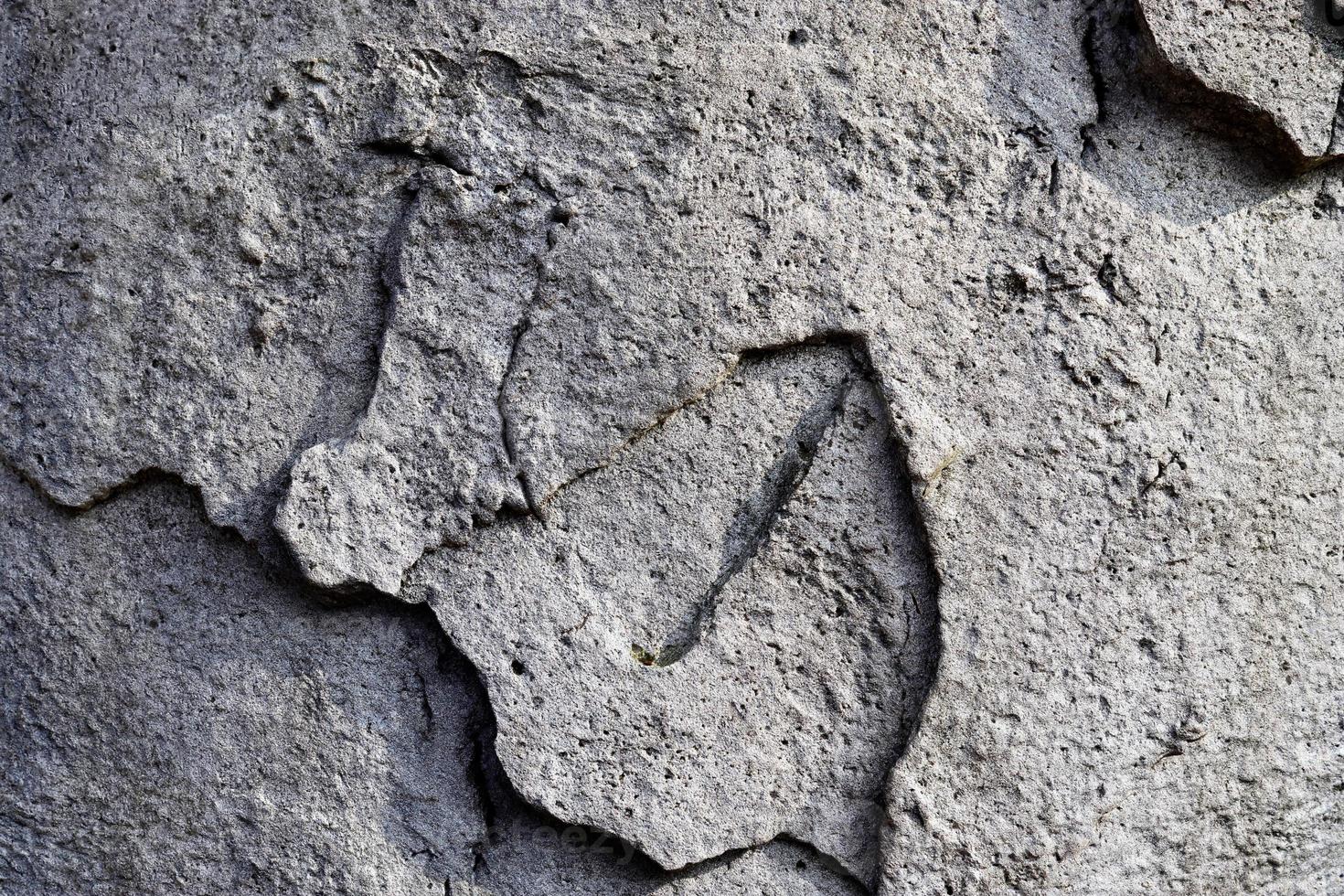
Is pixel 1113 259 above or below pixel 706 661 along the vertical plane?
above

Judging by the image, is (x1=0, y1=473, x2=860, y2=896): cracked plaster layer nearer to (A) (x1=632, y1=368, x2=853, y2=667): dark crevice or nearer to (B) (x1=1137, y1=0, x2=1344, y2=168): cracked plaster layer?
(A) (x1=632, y1=368, x2=853, y2=667): dark crevice

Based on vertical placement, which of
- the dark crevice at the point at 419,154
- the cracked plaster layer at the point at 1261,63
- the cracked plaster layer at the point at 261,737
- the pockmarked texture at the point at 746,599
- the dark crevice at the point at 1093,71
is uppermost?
the cracked plaster layer at the point at 1261,63

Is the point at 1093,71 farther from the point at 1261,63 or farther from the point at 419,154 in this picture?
the point at 419,154

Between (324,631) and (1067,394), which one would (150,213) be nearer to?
(324,631)

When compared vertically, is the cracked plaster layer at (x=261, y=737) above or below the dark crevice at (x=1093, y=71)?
below

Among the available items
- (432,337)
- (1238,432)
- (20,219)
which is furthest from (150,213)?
(1238,432)

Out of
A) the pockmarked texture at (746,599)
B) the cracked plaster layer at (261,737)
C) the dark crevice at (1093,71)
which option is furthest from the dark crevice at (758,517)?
the dark crevice at (1093,71)

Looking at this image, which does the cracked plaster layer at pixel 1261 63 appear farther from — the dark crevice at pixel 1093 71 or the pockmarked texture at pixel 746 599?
the pockmarked texture at pixel 746 599

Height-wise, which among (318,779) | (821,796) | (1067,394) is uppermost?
(1067,394)

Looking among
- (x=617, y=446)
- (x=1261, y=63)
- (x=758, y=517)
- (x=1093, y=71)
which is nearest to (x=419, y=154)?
(x=617, y=446)
